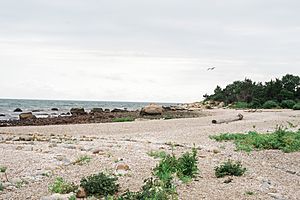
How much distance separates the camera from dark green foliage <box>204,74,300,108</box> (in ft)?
165

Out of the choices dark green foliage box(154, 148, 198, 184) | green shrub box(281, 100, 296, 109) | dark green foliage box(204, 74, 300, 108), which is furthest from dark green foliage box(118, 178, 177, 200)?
dark green foliage box(204, 74, 300, 108)

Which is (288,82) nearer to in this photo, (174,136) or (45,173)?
(174,136)

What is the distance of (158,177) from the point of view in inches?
347

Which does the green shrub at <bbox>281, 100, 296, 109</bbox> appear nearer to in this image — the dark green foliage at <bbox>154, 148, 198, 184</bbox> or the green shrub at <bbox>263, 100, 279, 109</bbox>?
the green shrub at <bbox>263, 100, 279, 109</bbox>

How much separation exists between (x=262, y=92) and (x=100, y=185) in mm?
47753

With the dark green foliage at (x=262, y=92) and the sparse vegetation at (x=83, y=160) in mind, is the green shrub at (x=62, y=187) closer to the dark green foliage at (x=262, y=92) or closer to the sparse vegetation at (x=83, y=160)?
the sparse vegetation at (x=83, y=160)

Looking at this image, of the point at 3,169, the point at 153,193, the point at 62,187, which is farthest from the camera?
the point at 3,169

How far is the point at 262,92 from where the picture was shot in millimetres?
53562

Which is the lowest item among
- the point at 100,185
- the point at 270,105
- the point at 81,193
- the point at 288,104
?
the point at 81,193

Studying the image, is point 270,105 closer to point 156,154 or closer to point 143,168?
point 156,154

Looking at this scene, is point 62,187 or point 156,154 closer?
point 62,187

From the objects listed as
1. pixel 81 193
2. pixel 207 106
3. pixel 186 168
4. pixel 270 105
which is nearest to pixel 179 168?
pixel 186 168

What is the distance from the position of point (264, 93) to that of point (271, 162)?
41986 millimetres

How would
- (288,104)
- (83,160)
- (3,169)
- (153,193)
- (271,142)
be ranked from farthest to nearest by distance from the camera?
(288,104), (271,142), (83,160), (3,169), (153,193)
